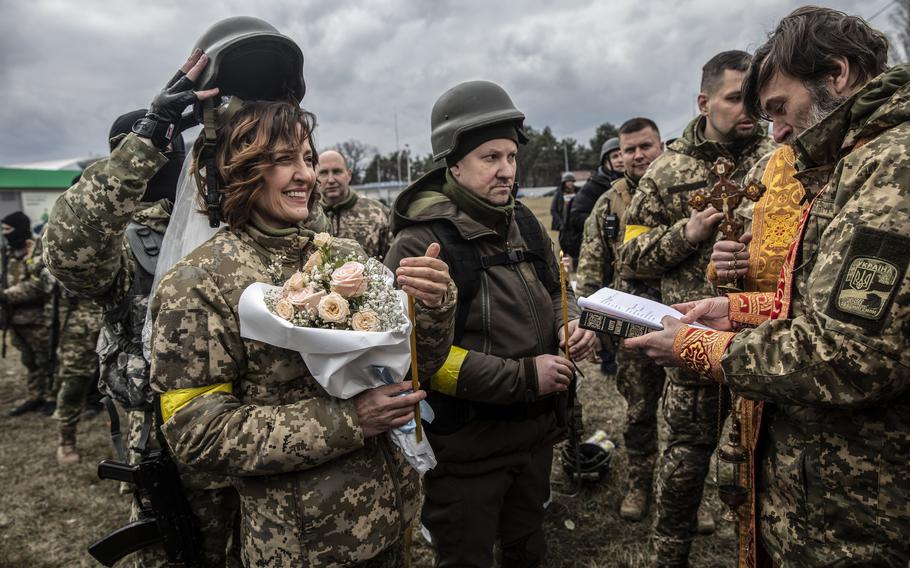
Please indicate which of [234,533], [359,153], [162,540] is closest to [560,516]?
[234,533]

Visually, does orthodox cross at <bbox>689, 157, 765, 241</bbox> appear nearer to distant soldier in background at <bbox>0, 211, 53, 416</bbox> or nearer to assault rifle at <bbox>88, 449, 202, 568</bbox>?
assault rifle at <bbox>88, 449, 202, 568</bbox>

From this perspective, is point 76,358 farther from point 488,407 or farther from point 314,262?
point 314,262

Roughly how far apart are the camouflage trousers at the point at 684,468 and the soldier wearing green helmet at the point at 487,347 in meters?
0.81

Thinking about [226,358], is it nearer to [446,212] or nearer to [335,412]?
[335,412]

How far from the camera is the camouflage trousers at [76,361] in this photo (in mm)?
5367

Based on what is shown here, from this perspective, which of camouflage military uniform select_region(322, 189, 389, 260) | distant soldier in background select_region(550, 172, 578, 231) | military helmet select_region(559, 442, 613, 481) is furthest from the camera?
distant soldier in background select_region(550, 172, 578, 231)

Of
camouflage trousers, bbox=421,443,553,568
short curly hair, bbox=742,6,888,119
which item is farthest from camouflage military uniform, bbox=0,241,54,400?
short curly hair, bbox=742,6,888,119

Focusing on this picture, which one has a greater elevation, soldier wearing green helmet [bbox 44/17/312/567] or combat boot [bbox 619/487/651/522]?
soldier wearing green helmet [bbox 44/17/312/567]

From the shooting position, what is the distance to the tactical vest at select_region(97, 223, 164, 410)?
2475 mm

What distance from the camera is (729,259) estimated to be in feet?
8.17

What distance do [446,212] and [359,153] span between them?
6675 cm

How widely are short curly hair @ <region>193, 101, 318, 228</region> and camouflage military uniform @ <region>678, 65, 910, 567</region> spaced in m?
1.68

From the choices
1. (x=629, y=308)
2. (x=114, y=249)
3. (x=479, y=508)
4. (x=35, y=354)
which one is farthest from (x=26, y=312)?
(x=629, y=308)

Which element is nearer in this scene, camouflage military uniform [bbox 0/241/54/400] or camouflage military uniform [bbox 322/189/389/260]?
camouflage military uniform [bbox 322/189/389/260]
